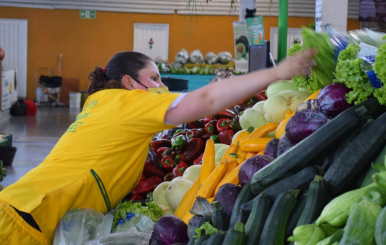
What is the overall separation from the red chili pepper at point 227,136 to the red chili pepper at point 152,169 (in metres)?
0.57

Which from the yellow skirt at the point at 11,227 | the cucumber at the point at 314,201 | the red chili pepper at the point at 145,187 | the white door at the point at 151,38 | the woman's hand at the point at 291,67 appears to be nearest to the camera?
the cucumber at the point at 314,201

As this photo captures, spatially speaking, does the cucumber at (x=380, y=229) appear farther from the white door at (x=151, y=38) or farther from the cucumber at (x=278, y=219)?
the white door at (x=151, y=38)

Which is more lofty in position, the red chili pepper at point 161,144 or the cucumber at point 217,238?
the cucumber at point 217,238

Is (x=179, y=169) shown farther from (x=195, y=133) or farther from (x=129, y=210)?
(x=129, y=210)

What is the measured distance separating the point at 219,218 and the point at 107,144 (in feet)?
2.60

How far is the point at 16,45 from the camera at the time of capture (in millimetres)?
15273

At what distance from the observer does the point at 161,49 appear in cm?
1545

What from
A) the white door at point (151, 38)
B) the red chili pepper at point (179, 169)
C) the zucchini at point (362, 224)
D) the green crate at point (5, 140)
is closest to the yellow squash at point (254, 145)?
the red chili pepper at point (179, 169)

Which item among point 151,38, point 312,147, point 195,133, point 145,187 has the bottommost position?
point 145,187

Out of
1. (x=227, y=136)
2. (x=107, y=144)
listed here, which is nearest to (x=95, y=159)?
(x=107, y=144)

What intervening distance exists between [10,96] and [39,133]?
357 centimetres

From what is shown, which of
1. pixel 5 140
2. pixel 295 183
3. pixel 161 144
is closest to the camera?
pixel 295 183

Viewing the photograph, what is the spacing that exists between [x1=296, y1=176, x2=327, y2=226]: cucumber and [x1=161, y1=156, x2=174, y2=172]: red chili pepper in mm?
2208

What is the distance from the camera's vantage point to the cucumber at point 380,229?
96 cm
